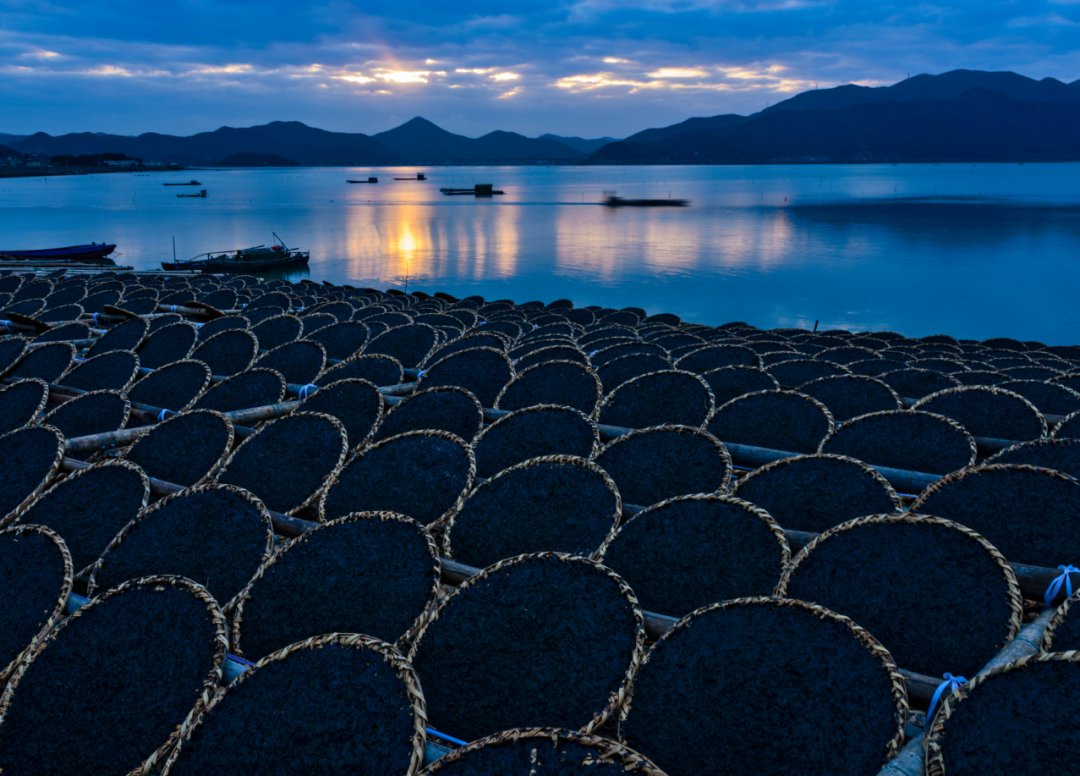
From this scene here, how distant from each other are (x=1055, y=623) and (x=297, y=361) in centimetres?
671

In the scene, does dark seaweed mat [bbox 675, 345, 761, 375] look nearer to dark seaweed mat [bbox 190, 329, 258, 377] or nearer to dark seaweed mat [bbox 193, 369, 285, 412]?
dark seaweed mat [bbox 193, 369, 285, 412]

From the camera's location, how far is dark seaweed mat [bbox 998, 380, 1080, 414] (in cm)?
503

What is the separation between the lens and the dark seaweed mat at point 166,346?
25.6ft

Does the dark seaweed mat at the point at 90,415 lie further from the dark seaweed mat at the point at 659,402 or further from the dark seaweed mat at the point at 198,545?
the dark seaweed mat at the point at 659,402

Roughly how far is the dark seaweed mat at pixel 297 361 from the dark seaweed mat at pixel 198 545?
326 cm

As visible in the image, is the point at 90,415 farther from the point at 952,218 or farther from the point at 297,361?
the point at 952,218

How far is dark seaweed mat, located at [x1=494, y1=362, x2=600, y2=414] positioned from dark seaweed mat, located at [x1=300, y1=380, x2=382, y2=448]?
1.05 meters

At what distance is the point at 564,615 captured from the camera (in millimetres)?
2525

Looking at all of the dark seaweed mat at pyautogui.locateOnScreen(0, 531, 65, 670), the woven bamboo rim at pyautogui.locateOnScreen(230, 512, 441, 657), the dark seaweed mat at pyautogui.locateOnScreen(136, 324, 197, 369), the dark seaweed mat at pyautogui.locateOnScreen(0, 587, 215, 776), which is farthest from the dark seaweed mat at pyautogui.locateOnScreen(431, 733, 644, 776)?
the dark seaweed mat at pyautogui.locateOnScreen(136, 324, 197, 369)

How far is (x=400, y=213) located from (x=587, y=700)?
97.7 metres

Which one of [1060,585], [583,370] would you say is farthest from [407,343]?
[1060,585]

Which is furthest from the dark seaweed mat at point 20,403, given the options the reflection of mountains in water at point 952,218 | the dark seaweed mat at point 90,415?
the reflection of mountains in water at point 952,218

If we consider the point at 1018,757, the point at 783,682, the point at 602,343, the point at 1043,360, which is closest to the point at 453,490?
the point at 783,682

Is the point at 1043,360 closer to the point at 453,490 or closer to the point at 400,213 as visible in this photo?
the point at 453,490
